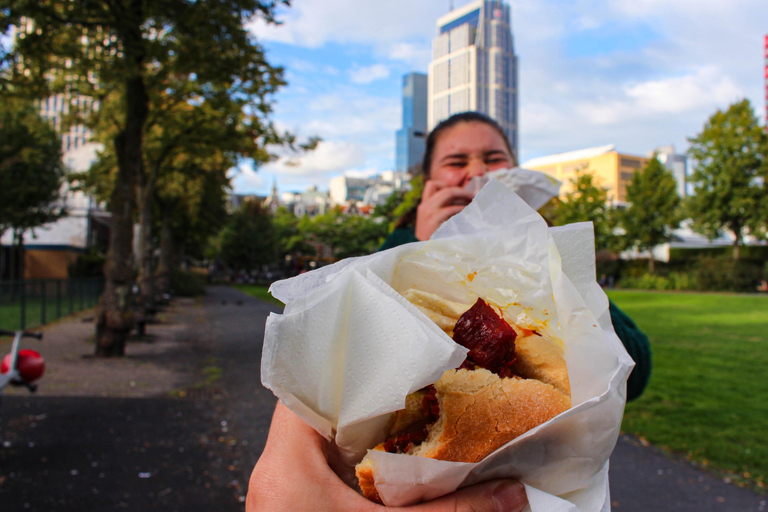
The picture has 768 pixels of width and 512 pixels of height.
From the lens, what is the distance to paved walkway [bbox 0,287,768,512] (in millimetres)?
4344

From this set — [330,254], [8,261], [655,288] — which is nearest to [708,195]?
[655,288]

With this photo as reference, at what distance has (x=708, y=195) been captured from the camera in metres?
37.5

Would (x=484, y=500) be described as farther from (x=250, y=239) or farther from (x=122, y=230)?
(x=250, y=239)

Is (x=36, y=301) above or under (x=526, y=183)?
under

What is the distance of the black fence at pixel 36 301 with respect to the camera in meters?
14.1

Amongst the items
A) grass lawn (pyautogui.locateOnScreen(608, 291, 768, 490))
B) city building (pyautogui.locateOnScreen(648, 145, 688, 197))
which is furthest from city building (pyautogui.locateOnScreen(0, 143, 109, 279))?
city building (pyautogui.locateOnScreen(648, 145, 688, 197))

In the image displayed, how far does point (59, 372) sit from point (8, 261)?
28.2m

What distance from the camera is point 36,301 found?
15742 millimetres

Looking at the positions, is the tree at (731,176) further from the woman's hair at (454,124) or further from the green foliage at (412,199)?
the woman's hair at (454,124)

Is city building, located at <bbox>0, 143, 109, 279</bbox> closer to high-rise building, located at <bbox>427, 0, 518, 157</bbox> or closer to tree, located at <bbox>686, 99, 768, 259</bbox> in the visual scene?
high-rise building, located at <bbox>427, 0, 518, 157</bbox>

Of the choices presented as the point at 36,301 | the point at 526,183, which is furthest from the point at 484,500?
the point at 36,301

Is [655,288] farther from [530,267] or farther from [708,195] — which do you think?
[530,267]

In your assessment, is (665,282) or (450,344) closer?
(450,344)

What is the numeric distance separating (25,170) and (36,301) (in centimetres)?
1417
